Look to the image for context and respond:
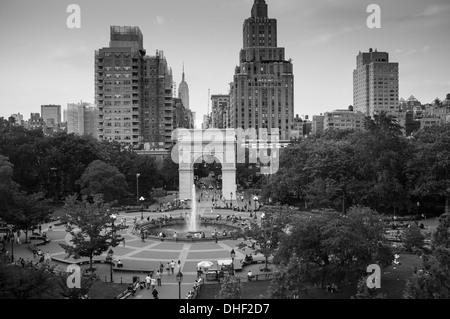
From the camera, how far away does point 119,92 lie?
4176 inches

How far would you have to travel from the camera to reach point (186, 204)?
6675 centimetres

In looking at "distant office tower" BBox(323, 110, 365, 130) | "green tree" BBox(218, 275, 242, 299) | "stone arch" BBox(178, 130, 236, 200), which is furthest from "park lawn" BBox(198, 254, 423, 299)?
"distant office tower" BBox(323, 110, 365, 130)

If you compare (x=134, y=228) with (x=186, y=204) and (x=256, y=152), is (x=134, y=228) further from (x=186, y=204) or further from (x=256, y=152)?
(x=256, y=152)

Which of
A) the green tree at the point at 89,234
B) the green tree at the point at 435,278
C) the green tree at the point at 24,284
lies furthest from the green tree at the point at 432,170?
the green tree at the point at 24,284

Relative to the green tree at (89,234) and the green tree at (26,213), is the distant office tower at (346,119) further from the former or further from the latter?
the green tree at (89,234)

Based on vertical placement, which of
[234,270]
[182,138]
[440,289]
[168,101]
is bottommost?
[234,270]

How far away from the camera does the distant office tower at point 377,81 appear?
467 feet

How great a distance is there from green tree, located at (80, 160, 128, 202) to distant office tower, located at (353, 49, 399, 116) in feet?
335

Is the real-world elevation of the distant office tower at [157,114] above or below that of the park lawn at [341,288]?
above

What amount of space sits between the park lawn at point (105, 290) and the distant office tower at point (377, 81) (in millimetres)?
126310

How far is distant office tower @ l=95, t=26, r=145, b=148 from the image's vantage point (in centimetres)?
10481

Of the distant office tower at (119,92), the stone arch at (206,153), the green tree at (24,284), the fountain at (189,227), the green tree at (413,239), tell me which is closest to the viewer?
the green tree at (24,284)
